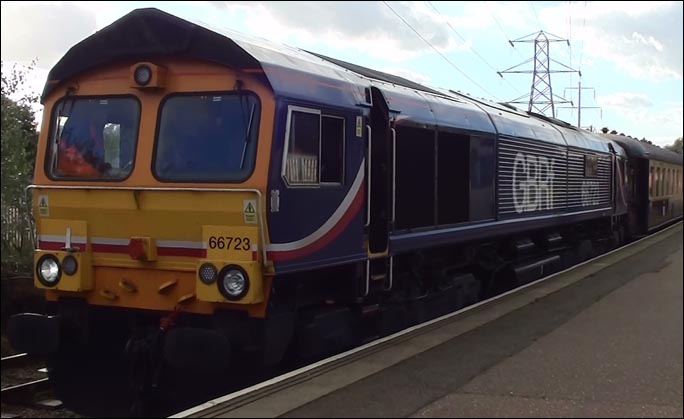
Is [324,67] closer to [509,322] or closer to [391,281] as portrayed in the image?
[391,281]

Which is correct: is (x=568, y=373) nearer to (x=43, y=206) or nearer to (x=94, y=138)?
(x=94, y=138)

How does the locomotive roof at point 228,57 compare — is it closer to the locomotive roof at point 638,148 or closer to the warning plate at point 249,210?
the warning plate at point 249,210

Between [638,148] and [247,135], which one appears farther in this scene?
[638,148]

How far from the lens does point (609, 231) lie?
18.0 m

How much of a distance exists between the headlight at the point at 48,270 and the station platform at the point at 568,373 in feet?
8.38

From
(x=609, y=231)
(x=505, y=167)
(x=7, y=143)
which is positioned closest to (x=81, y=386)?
(x=505, y=167)

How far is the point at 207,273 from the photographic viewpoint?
523cm

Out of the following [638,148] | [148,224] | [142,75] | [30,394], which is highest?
[638,148]

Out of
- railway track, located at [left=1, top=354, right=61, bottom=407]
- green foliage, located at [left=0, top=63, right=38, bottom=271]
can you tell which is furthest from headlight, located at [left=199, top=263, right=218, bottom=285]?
green foliage, located at [left=0, top=63, right=38, bottom=271]

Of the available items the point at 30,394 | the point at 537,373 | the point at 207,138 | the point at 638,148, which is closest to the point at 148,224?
the point at 207,138

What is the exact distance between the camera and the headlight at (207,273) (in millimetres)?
5203

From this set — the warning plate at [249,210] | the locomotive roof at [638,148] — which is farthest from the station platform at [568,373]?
the locomotive roof at [638,148]

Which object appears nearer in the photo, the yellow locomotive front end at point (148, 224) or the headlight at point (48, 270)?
the yellow locomotive front end at point (148, 224)

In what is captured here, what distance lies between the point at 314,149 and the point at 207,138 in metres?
0.89
